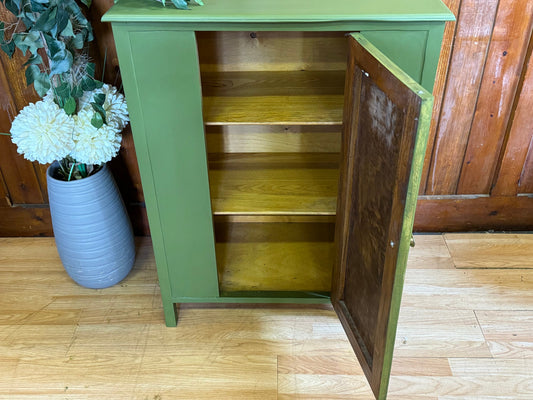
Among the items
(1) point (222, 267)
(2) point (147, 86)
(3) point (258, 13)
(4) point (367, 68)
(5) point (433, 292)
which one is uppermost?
(3) point (258, 13)

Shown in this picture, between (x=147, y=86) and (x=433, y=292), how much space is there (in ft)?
4.81

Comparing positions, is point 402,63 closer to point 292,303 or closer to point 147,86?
point 147,86

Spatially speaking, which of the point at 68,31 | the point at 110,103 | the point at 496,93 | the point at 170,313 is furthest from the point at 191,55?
the point at 496,93

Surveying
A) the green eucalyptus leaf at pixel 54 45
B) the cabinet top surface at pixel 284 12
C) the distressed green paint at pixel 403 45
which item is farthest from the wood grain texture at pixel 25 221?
the distressed green paint at pixel 403 45

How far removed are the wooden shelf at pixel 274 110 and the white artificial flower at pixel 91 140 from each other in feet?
1.31

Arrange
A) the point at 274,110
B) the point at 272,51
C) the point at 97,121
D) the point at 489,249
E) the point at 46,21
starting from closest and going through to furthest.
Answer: the point at 46,21
the point at 274,110
the point at 97,121
the point at 272,51
the point at 489,249

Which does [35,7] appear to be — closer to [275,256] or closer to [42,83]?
[42,83]

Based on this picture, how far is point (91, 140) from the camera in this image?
1.87 metres

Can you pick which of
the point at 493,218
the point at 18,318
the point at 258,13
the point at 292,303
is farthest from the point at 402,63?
the point at 18,318

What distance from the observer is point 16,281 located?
229 cm

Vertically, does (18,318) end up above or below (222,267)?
below

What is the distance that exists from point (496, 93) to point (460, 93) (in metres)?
0.16

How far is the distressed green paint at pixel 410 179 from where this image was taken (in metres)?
1.09

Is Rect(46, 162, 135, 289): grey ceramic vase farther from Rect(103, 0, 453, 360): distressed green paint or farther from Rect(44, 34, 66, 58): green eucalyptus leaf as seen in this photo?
Rect(44, 34, 66, 58): green eucalyptus leaf
